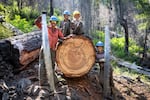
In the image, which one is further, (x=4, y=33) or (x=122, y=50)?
(x=122, y=50)

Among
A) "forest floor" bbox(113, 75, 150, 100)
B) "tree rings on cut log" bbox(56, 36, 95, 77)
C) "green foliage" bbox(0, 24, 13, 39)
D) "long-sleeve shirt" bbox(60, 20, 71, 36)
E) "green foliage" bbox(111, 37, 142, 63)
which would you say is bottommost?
"green foliage" bbox(111, 37, 142, 63)

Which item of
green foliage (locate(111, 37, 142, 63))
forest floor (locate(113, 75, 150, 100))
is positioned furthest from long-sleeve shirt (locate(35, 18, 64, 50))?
green foliage (locate(111, 37, 142, 63))

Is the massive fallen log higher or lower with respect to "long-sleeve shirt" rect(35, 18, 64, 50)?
lower

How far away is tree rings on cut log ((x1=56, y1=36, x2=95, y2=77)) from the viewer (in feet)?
27.8

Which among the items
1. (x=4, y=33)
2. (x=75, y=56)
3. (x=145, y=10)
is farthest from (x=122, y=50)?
(x=75, y=56)

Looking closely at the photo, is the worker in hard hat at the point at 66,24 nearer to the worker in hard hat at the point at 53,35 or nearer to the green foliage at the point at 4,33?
the worker in hard hat at the point at 53,35

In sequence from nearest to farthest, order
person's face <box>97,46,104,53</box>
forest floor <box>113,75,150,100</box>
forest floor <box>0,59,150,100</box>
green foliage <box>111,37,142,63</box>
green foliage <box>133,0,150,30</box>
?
forest floor <box>0,59,150,100</box>, person's face <box>97,46,104,53</box>, forest floor <box>113,75,150,100</box>, green foliage <box>133,0,150,30</box>, green foliage <box>111,37,142,63</box>

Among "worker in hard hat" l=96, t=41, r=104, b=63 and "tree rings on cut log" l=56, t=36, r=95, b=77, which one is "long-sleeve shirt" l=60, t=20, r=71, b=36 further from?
"worker in hard hat" l=96, t=41, r=104, b=63

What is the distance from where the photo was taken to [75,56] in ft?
28.4

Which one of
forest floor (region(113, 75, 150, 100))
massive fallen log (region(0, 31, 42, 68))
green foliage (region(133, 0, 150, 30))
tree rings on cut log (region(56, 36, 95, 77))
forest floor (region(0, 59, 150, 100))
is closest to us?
forest floor (region(0, 59, 150, 100))

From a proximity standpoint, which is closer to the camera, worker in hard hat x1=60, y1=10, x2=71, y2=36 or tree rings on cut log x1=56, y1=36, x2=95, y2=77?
tree rings on cut log x1=56, y1=36, x2=95, y2=77

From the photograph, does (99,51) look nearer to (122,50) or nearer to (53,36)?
(53,36)

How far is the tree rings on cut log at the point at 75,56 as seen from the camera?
8469mm

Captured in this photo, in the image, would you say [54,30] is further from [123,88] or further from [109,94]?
[123,88]
